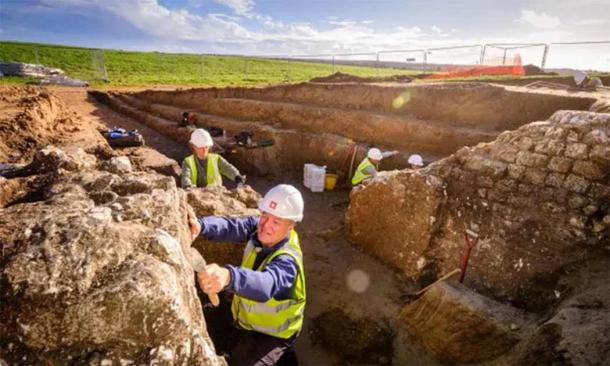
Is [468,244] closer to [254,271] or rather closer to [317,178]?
[254,271]

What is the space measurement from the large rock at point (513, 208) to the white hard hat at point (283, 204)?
328 cm

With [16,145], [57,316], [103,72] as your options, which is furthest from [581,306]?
[103,72]

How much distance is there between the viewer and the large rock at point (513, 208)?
13.9 feet

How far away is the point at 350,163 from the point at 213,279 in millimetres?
8929

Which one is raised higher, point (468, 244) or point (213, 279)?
point (213, 279)

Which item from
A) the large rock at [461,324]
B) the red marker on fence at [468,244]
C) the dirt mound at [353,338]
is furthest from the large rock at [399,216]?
the dirt mound at [353,338]

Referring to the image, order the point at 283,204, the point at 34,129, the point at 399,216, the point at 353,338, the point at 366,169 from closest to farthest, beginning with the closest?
the point at 283,204 < the point at 353,338 < the point at 399,216 < the point at 34,129 < the point at 366,169

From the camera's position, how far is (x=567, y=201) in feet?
14.4

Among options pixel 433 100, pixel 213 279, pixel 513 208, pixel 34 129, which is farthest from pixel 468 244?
pixel 34 129

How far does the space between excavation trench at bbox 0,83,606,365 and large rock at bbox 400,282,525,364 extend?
13mm

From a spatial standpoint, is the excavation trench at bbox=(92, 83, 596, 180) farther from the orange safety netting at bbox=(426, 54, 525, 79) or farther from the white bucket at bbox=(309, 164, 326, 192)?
the orange safety netting at bbox=(426, 54, 525, 79)

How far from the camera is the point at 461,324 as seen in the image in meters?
4.06

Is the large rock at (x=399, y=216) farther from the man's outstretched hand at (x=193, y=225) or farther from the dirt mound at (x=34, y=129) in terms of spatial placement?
the dirt mound at (x=34, y=129)

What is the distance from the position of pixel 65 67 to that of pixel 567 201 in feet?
138
